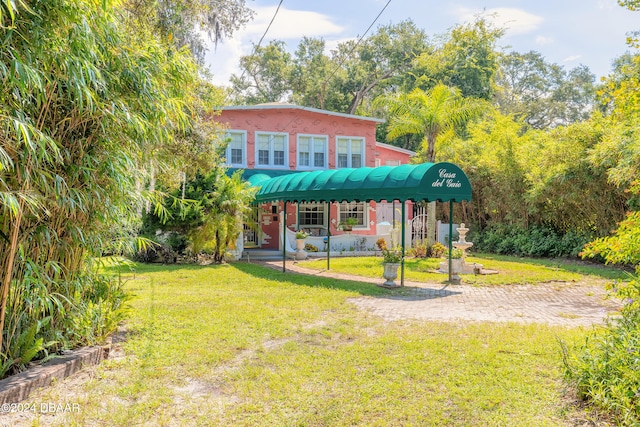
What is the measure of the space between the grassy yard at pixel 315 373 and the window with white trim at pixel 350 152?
13728 mm

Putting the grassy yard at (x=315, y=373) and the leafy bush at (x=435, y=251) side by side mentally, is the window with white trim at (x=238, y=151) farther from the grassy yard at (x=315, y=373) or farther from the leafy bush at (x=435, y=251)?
the grassy yard at (x=315, y=373)

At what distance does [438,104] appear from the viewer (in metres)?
16.4

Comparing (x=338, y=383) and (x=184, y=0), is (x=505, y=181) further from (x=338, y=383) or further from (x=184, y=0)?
(x=338, y=383)

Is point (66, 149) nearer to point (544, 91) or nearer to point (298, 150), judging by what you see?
point (298, 150)

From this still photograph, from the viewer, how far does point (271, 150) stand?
774 inches

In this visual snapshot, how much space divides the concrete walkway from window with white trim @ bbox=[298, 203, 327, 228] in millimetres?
9177

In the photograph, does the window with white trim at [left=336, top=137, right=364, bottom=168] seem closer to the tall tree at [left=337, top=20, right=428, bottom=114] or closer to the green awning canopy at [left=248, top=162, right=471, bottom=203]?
the green awning canopy at [left=248, top=162, right=471, bottom=203]

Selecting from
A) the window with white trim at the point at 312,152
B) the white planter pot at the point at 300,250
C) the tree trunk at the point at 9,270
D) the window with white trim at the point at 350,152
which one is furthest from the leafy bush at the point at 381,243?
the tree trunk at the point at 9,270

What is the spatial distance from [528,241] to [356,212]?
24.2 ft

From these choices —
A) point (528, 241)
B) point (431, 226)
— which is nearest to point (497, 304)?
point (431, 226)

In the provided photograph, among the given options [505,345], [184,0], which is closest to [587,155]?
[505,345]

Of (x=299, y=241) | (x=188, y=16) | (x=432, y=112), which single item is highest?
(x=188, y=16)

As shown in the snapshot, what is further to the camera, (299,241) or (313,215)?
(313,215)

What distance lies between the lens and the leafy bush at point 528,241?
52.5 ft
